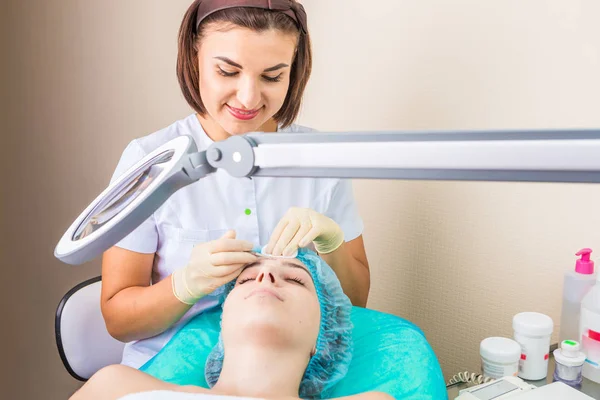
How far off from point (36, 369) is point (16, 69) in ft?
3.13

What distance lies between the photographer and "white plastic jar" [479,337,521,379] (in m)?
1.14

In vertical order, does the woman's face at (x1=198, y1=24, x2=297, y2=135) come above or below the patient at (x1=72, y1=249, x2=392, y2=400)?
above

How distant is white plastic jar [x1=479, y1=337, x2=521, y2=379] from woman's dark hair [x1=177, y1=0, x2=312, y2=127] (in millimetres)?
754

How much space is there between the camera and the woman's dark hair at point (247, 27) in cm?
124

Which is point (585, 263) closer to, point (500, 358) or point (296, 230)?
point (500, 358)

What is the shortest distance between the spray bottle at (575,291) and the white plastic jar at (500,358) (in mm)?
184

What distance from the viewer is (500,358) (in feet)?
3.75

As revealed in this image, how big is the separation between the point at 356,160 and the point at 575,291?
3.24ft

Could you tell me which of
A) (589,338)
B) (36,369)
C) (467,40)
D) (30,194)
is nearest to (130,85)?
(30,194)

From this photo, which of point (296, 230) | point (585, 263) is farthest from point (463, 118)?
point (296, 230)

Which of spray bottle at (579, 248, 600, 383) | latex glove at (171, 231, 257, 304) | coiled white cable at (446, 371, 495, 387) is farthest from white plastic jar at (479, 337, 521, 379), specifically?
latex glove at (171, 231, 257, 304)

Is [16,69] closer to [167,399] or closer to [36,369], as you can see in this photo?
[36,369]

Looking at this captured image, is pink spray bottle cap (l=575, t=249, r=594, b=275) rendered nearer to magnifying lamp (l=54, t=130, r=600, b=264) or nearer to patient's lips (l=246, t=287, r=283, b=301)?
patient's lips (l=246, t=287, r=283, b=301)

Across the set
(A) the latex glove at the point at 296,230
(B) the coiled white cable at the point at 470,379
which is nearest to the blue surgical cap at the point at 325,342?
(A) the latex glove at the point at 296,230
